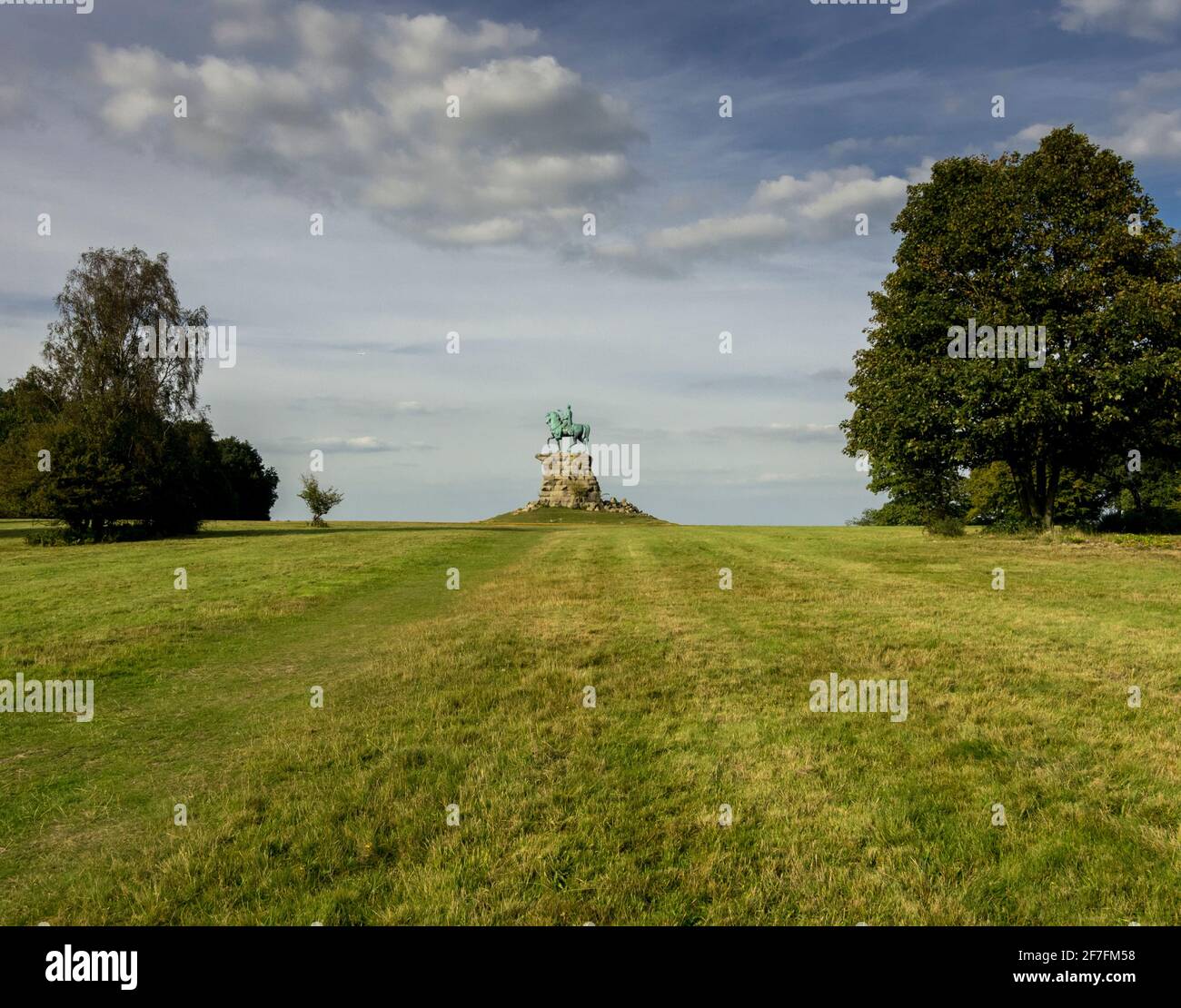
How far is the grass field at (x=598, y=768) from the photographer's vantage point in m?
5.07

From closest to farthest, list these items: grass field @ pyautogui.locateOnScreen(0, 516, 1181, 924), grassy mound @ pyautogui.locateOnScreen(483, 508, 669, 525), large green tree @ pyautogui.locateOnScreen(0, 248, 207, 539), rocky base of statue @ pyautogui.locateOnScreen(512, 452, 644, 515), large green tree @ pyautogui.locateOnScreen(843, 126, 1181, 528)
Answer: grass field @ pyautogui.locateOnScreen(0, 516, 1181, 924), large green tree @ pyautogui.locateOnScreen(843, 126, 1181, 528), large green tree @ pyautogui.locateOnScreen(0, 248, 207, 539), grassy mound @ pyautogui.locateOnScreen(483, 508, 669, 525), rocky base of statue @ pyautogui.locateOnScreen(512, 452, 644, 515)

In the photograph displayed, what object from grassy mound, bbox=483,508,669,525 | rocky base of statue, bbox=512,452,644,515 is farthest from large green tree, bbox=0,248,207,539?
rocky base of statue, bbox=512,452,644,515

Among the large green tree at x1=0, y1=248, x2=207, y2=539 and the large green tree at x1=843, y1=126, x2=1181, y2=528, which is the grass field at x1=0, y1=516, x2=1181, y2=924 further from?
the large green tree at x1=0, y1=248, x2=207, y2=539

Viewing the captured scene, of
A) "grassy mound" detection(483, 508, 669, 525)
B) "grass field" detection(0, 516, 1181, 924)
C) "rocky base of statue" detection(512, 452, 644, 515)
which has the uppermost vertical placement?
"rocky base of statue" detection(512, 452, 644, 515)

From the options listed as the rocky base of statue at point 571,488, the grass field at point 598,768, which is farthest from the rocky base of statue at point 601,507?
the grass field at point 598,768

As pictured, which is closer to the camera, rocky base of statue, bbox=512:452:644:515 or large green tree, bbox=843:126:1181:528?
large green tree, bbox=843:126:1181:528

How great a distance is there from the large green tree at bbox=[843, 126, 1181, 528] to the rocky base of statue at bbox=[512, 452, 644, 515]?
64962 millimetres

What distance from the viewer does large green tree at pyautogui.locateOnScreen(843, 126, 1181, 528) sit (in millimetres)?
28531

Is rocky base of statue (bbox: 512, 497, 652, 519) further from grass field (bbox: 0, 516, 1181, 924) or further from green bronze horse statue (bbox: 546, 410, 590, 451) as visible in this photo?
grass field (bbox: 0, 516, 1181, 924)

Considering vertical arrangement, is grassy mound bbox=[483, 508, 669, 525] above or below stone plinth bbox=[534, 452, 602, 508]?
below

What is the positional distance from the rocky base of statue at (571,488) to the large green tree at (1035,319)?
6496 centimetres

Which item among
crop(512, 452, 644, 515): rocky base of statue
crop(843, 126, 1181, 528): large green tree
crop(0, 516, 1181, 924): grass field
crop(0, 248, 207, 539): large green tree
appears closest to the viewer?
crop(0, 516, 1181, 924): grass field

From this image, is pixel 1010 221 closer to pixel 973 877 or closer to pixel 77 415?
pixel 973 877

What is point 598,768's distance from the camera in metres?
7.28
